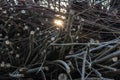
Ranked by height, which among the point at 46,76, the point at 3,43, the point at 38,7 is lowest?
the point at 46,76

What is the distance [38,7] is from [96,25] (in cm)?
41

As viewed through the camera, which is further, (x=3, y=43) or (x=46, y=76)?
(x=3, y=43)

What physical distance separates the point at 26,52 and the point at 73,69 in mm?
318

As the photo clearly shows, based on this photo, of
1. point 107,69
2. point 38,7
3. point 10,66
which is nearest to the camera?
point 107,69

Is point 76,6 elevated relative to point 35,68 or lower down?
elevated

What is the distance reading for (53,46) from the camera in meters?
1.47

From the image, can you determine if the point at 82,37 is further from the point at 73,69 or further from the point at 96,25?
the point at 73,69

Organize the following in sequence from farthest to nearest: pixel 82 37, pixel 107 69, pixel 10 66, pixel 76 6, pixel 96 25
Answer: pixel 76 6
pixel 96 25
pixel 82 37
pixel 10 66
pixel 107 69

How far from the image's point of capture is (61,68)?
1.45 m

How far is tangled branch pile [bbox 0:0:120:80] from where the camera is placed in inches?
53.7

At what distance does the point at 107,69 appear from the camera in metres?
1.37

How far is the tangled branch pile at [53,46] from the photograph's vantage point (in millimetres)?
1364

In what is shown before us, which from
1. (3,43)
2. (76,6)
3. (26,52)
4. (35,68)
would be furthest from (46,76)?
(76,6)

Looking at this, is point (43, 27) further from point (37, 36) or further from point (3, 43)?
point (3, 43)
